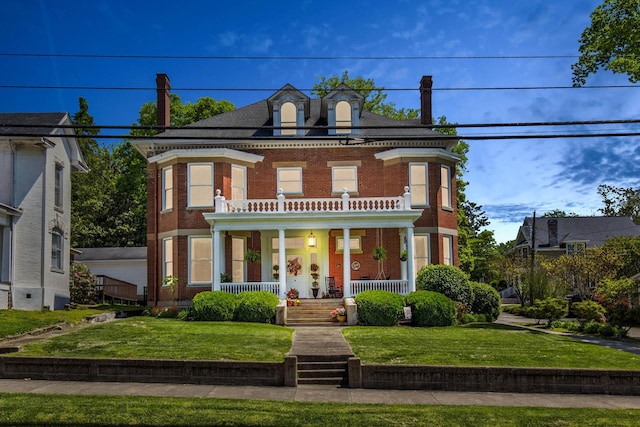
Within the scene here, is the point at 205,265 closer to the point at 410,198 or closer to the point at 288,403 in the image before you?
the point at 410,198

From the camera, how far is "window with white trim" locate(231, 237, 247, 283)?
95.7 ft

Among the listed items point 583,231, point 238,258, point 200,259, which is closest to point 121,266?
point 200,259

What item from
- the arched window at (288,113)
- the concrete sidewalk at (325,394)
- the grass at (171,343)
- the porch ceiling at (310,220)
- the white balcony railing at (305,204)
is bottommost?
the concrete sidewalk at (325,394)

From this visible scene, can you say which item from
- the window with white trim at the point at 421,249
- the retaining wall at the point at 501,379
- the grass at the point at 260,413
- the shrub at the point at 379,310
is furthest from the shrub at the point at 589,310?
the grass at the point at 260,413

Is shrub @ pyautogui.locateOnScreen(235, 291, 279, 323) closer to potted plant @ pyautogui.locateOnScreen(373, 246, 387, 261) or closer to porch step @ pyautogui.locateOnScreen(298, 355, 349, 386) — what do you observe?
potted plant @ pyautogui.locateOnScreen(373, 246, 387, 261)

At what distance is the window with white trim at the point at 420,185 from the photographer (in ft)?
99.3

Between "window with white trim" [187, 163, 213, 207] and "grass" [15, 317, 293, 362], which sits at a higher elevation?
"window with white trim" [187, 163, 213, 207]

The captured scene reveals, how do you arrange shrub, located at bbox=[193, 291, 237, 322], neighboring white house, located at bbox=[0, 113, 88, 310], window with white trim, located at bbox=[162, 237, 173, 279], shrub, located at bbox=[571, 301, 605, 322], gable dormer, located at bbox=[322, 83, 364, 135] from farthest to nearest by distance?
gable dormer, located at bbox=[322, 83, 364, 135] → window with white trim, located at bbox=[162, 237, 173, 279] → shrub, located at bbox=[571, 301, 605, 322] → neighboring white house, located at bbox=[0, 113, 88, 310] → shrub, located at bbox=[193, 291, 237, 322]

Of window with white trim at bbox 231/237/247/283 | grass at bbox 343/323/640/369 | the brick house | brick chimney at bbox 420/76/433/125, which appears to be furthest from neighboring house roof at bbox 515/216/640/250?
grass at bbox 343/323/640/369

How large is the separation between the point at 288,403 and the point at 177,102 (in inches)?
1449

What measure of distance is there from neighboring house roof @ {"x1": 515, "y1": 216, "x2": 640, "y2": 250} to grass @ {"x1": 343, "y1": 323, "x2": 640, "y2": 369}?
133 ft

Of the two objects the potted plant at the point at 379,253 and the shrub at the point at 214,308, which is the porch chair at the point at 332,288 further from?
the shrub at the point at 214,308

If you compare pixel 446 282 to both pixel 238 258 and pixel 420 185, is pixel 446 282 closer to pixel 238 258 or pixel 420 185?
pixel 420 185

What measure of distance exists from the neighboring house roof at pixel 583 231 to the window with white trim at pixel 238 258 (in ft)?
131
